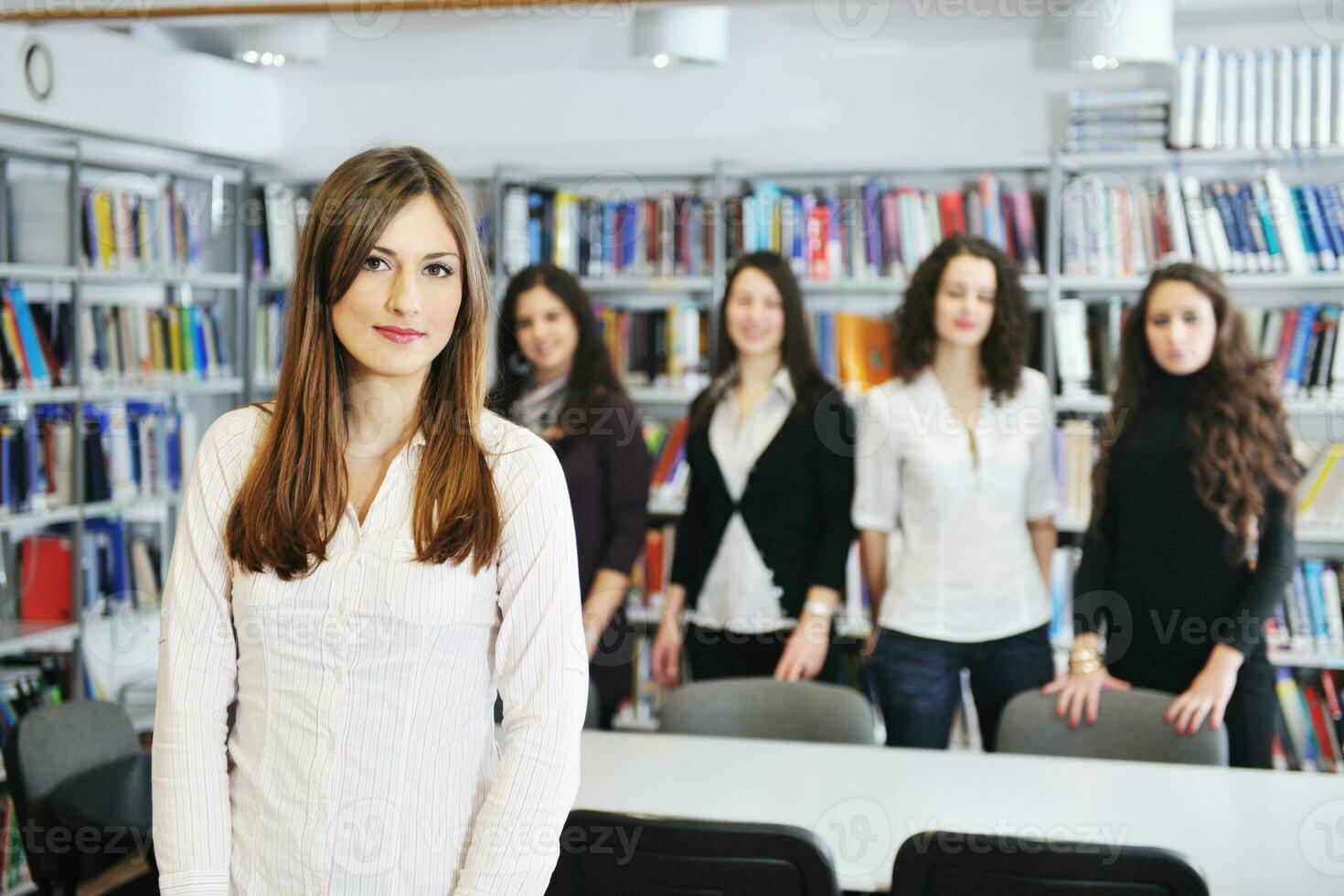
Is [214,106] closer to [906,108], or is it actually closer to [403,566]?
[906,108]

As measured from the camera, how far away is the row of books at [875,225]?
4086 millimetres

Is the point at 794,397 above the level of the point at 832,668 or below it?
above

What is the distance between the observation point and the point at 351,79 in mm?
4902

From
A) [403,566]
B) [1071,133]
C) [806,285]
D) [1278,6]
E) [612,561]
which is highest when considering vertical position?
[1278,6]

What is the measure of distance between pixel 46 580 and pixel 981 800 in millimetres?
3282

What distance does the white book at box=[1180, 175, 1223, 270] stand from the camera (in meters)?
3.88

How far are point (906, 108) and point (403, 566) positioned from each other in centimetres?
357

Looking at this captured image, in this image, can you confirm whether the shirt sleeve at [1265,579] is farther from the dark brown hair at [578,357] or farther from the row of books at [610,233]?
the row of books at [610,233]

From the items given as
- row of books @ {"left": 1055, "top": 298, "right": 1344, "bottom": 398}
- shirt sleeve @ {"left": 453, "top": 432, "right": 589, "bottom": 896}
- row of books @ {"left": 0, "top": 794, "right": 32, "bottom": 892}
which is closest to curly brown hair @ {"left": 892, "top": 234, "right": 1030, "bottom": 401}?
row of books @ {"left": 1055, "top": 298, "right": 1344, "bottom": 398}

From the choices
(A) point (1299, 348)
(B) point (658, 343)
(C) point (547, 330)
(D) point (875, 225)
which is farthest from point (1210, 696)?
(B) point (658, 343)

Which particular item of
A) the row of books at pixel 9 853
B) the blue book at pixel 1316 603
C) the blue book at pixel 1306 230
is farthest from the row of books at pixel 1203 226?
the row of books at pixel 9 853

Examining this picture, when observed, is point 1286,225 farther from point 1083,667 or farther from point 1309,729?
point 1083,667

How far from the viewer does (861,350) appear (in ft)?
14.0

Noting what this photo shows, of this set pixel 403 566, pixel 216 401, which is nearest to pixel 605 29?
pixel 216 401
